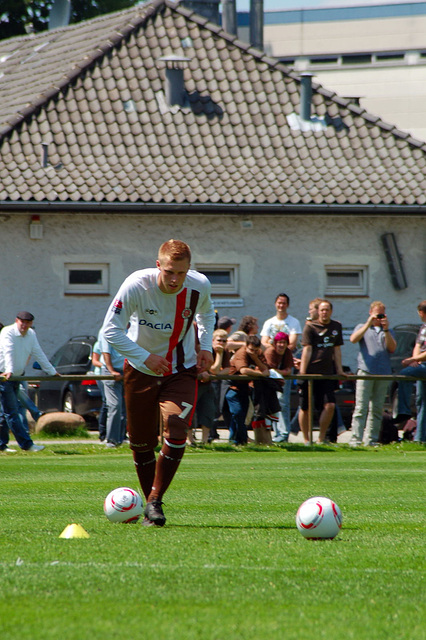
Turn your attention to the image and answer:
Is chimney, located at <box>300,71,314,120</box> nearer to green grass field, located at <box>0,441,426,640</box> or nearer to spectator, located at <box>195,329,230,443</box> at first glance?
spectator, located at <box>195,329,230,443</box>

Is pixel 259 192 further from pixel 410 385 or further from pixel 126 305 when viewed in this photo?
pixel 126 305

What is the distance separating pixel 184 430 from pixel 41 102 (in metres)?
19.4

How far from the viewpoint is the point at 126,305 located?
7.82 meters

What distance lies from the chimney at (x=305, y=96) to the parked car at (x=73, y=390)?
9132mm

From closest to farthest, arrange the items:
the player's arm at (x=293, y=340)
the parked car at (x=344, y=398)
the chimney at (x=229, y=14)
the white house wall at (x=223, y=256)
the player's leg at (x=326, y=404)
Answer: the player's leg at (x=326, y=404) → the player's arm at (x=293, y=340) → the parked car at (x=344, y=398) → the white house wall at (x=223, y=256) → the chimney at (x=229, y=14)

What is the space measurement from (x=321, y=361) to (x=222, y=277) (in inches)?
330

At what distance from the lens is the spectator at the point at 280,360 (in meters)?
17.8

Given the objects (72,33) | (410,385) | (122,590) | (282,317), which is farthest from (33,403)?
(72,33)

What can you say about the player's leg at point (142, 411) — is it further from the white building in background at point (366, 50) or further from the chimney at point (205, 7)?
the white building in background at point (366, 50)

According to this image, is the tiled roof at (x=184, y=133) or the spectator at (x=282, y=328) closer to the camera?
the spectator at (x=282, y=328)

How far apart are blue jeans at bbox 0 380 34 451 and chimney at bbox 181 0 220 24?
1817 cm

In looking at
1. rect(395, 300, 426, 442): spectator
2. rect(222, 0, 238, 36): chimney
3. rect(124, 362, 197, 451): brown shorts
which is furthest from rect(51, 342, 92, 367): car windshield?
rect(222, 0, 238, 36): chimney

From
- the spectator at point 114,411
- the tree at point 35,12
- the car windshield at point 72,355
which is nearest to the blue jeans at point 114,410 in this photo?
the spectator at point 114,411

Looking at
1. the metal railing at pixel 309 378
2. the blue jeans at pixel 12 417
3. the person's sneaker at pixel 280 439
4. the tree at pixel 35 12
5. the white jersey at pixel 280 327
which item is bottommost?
the person's sneaker at pixel 280 439
